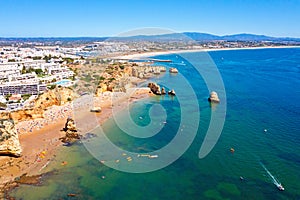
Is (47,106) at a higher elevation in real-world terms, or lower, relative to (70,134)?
higher

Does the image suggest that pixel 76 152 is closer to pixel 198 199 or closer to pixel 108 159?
pixel 108 159

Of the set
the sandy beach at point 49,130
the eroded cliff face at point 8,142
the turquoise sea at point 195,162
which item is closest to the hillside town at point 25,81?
the sandy beach at point 49,130

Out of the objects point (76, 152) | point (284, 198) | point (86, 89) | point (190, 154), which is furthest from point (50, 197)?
point (86, 89)

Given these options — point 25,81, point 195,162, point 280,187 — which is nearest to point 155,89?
point 25,81

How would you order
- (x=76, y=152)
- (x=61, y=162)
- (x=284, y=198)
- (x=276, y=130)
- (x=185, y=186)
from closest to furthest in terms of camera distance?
(x=284, y=198) < (x=185, y=186) < (x=61, y=162) < (x=76, y=152) < (x=276, y=130)

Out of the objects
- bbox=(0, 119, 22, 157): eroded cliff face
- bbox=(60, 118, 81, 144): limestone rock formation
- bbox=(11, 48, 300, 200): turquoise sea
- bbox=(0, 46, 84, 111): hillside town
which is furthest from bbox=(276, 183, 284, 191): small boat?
bbox=(0, 46, 84, 111): hillside town

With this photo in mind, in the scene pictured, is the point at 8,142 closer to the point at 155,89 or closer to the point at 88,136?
the point at 88,136

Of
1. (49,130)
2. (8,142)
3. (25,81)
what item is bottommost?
(49,130)
